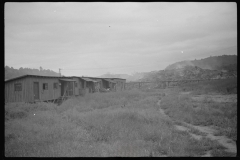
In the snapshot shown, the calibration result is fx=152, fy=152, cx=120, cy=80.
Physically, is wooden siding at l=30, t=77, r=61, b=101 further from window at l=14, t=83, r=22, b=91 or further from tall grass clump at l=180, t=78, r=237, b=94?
tall grass clump at l=180, t=78, r=237, b=94

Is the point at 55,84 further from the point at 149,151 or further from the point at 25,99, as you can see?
the point at 149,151

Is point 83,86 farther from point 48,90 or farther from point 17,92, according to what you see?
point 17,92

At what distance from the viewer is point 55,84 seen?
21.8 metres

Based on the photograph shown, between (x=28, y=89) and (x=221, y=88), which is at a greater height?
(x=28, y=89)

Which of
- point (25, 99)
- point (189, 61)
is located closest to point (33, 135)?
point (25, 99)

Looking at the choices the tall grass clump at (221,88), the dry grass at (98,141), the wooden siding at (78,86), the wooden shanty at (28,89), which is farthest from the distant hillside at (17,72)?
the tall grass clump at (221,88)

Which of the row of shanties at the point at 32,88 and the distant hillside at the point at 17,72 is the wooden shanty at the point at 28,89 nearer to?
the row of shanties at the point at 32,88

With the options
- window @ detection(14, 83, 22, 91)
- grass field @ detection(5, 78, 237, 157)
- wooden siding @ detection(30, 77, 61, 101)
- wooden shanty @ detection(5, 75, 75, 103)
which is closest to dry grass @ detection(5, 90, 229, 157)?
grass field @ detection(5, 78, 237, 157)

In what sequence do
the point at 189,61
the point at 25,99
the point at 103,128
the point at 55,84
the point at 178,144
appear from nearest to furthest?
the point at 178,144
the point at 103,128
the point at 25,99
the point at 55,84
the point at 189,61

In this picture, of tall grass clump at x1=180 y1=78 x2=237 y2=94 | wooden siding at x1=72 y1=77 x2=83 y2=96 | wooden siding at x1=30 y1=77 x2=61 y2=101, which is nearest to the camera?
wooden siding at x1=30 y1=77 x2=61 y2=101

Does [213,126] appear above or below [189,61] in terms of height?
below

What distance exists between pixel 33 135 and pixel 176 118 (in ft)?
29.3

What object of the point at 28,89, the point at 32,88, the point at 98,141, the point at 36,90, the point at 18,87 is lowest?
the point at 98,141

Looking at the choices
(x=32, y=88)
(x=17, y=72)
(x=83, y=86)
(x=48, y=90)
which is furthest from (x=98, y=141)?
(x=17, y=72)
